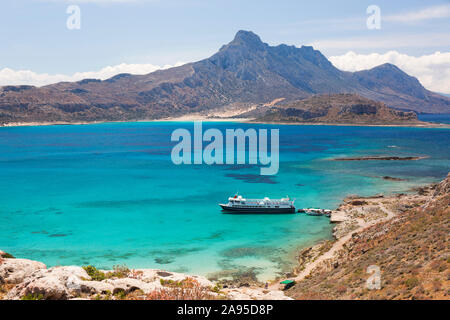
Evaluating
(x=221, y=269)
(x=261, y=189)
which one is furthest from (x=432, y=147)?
(x=221, y=269)

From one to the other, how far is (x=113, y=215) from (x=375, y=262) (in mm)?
45859

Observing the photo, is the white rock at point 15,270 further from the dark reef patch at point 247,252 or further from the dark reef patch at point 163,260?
the dark reef patch at point 247,252

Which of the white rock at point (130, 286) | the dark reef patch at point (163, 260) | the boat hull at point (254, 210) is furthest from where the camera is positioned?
the boat hull at point (254, 210)

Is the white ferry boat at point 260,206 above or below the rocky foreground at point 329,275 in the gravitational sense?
below

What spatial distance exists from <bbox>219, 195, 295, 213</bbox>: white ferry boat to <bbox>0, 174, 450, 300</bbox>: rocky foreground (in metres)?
17.1

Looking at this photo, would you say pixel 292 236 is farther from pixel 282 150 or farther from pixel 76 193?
pixel 282 150

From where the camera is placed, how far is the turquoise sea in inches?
1772

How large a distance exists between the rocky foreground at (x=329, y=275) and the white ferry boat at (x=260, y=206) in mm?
17099

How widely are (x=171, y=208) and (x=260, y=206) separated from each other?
16.0 metres

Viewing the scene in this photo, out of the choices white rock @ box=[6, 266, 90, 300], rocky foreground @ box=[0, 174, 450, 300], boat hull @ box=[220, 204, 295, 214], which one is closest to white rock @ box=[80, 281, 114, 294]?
rocky foreground @ box=[0, 174, 450, 300]

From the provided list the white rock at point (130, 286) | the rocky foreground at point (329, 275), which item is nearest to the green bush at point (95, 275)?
the rocky foreground at point (329, 275)

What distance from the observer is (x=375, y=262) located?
95.9 ft

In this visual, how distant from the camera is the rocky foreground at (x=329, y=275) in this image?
18.1m
